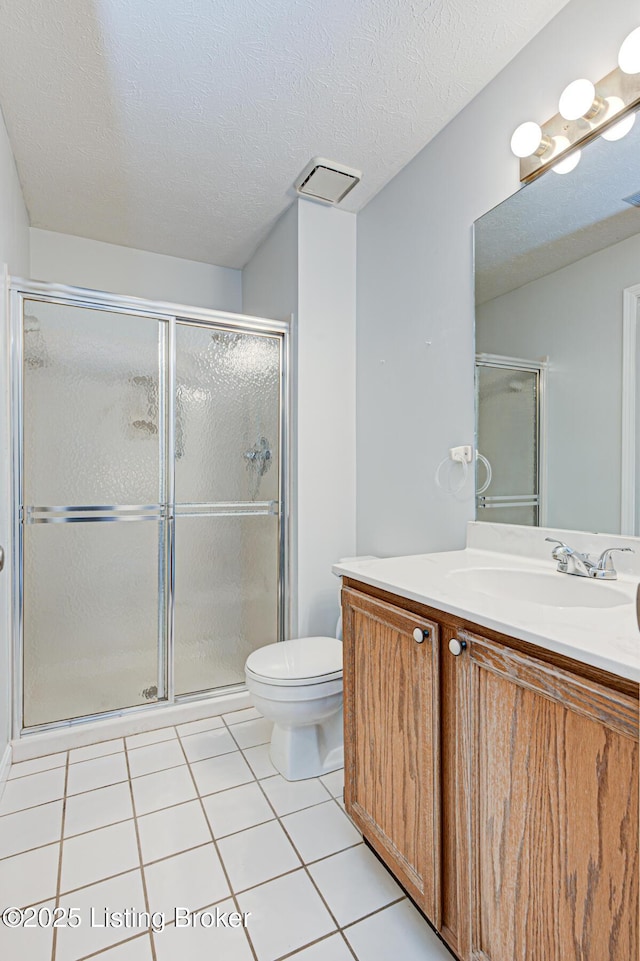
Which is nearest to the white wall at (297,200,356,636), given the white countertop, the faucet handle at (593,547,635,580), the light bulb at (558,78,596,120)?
the white countertop

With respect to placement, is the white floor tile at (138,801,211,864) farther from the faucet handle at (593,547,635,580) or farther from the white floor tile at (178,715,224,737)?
the faucet handle at (593,547,635,580)

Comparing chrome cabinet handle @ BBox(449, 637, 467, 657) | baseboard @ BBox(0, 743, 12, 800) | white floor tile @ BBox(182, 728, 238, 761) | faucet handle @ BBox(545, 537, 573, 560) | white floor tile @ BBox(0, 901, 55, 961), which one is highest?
faucet handle @ BBox(545, 537, 573, 560)

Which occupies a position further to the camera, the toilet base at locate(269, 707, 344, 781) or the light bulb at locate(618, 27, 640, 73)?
the toilet base at locate(269, 707, 344, 781)

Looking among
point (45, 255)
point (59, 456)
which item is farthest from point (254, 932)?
point (45, 255)

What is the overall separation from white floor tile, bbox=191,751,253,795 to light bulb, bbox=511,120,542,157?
2.28 meters

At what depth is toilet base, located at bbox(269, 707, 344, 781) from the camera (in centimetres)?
174

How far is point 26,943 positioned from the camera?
3.67 ft

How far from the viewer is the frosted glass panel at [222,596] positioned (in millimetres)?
2242

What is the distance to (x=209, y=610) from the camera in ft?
7.55

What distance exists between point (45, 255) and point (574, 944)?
10.8ft

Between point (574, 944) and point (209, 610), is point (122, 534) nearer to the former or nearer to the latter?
point (209, 610)

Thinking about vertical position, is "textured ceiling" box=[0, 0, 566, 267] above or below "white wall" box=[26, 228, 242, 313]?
above

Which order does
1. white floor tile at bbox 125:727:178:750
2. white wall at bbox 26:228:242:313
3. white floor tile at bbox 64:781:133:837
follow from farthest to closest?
white wall at bbox 26:228:242:313, white floor tile at bbox 125:727:178:750, white floor tile at bbox 64:781:133:837

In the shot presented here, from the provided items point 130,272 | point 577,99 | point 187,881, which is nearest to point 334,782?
point 187,881
